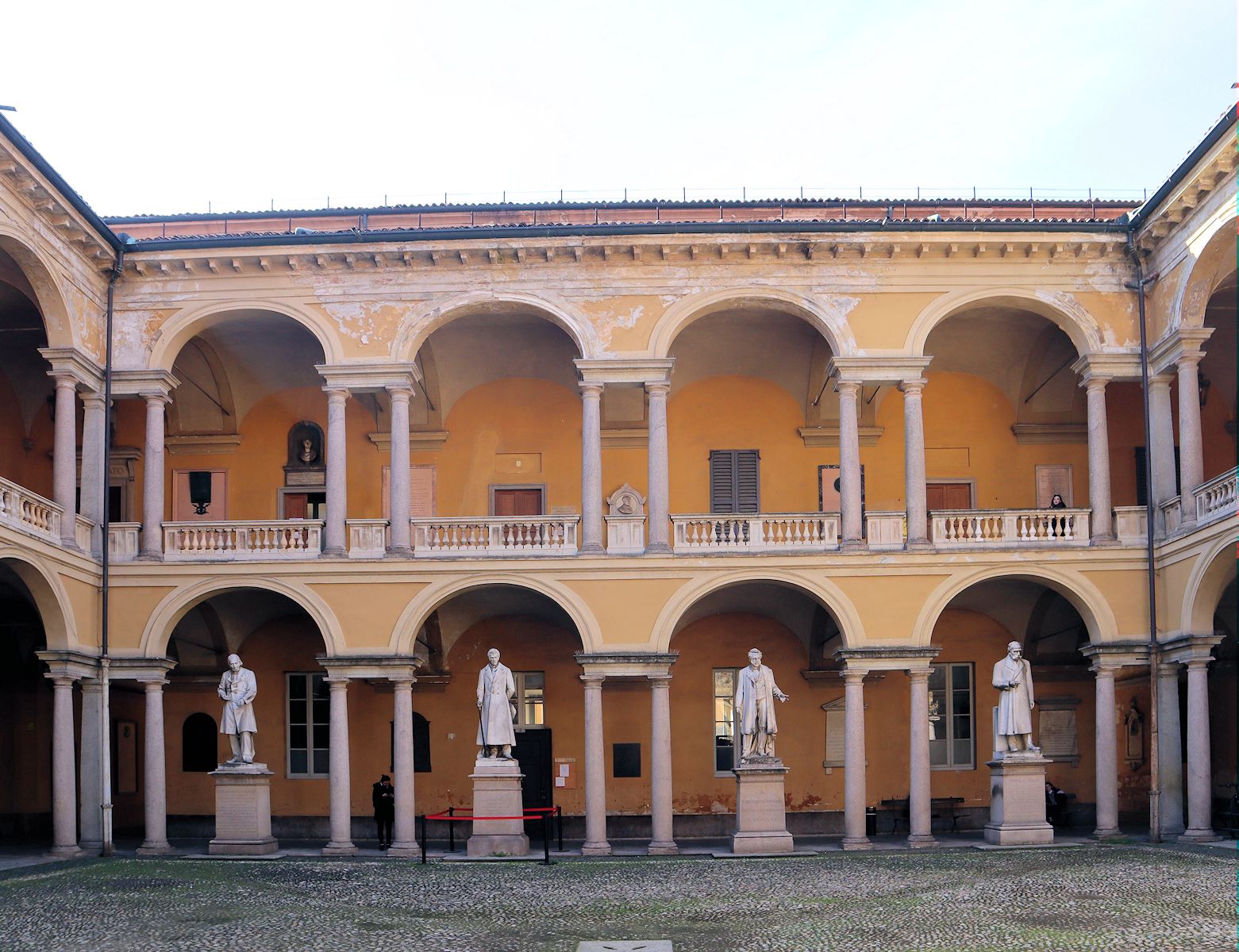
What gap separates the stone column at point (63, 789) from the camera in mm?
23109

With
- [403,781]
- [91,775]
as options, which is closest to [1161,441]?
[403,781]

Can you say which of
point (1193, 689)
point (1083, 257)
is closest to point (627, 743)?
point (1193, 689)

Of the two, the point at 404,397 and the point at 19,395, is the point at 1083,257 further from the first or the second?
the point at 19,395

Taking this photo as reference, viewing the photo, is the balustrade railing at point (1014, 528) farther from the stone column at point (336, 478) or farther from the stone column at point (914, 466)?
the stone column at point (336, 478)

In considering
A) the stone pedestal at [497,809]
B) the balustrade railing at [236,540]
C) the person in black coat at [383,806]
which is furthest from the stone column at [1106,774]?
the balustrade railing at [236,540]

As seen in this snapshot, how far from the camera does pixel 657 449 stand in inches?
974

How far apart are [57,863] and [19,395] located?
991cm

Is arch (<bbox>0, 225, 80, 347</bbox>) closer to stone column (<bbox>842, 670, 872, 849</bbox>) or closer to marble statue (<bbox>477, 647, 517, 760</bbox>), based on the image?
marble statue (<bbox>477, 647, 517, 760</bbox>)

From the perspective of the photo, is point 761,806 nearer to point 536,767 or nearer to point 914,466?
point 914,466

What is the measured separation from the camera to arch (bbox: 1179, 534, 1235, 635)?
22.4 meters

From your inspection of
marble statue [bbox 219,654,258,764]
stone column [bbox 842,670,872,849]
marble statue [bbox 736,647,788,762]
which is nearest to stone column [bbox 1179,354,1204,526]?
stone column [bbox 842,670,872,849]

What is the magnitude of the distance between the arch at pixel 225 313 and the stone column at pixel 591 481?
4.23 m

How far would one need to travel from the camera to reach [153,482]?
24875 millimetres

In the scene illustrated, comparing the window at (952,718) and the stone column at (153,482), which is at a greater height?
the stone column at (153,482)
